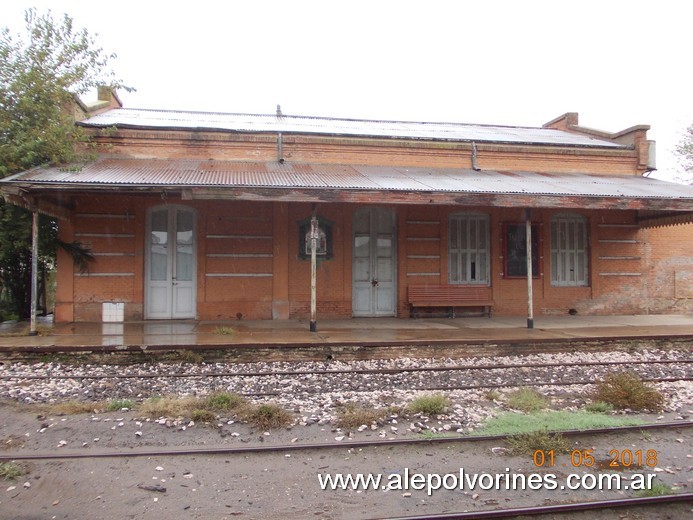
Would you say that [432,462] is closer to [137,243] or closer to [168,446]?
[168,446]

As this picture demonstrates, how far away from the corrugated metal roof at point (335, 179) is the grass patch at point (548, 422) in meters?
5.19

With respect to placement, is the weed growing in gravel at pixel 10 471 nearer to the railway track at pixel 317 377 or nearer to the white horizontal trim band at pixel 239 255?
the railway track at pixel 317 377

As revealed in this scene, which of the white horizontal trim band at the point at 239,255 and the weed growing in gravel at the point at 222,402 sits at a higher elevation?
the white horizontal trim band at the point at 239,255

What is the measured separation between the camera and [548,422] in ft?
17.5

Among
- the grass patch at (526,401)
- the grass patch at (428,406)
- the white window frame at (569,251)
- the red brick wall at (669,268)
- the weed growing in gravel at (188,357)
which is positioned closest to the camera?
the grass patch at (428,406)

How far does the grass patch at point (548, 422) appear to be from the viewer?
514 centimetres

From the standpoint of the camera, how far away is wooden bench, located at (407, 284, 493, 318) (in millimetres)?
12320

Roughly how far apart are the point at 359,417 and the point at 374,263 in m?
7.18

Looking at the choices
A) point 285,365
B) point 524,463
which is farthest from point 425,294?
point 524,463

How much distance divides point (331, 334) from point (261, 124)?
729 cm

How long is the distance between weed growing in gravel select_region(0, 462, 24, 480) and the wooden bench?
30.1 feet

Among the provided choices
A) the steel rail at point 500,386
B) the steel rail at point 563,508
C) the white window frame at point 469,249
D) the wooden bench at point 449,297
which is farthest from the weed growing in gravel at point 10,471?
the white window frame at point 469,249

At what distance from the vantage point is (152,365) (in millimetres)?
8172

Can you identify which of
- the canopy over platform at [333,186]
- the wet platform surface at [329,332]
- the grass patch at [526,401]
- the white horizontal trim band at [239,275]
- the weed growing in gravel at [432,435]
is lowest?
the weed growing in gravel at [432,435]
